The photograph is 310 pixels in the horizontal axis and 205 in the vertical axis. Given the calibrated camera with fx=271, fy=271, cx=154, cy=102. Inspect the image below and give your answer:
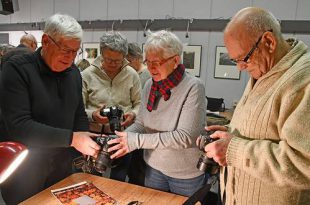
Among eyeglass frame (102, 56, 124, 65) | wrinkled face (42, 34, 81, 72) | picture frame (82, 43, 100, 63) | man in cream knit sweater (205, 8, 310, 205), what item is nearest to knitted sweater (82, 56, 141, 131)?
eyeglass frame (102, 56, 124, 65)

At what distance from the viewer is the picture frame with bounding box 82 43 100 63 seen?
5.46m

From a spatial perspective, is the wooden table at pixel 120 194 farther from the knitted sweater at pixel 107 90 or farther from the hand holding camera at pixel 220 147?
the knitted sweater at pixel 107 90

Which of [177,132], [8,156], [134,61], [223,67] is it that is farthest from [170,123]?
[223,67]

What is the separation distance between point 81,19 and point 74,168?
438 centimetres

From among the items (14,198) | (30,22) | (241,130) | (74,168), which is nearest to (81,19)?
(30,22)

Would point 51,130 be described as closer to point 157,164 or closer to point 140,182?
point 157,164

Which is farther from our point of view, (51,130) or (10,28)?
(10,28)

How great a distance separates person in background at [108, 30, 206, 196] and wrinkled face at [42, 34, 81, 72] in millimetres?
407

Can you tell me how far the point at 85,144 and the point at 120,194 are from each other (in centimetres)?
32

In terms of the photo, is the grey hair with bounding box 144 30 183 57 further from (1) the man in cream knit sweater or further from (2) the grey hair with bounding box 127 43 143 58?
(2) the grey hair with bounding box 127 43 143 58

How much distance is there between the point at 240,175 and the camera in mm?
1109

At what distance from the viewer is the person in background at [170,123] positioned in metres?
1.44

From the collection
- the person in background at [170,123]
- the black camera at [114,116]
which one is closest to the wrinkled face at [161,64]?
the person in background at [170,123]

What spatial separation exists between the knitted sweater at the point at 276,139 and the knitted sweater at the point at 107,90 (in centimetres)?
115
